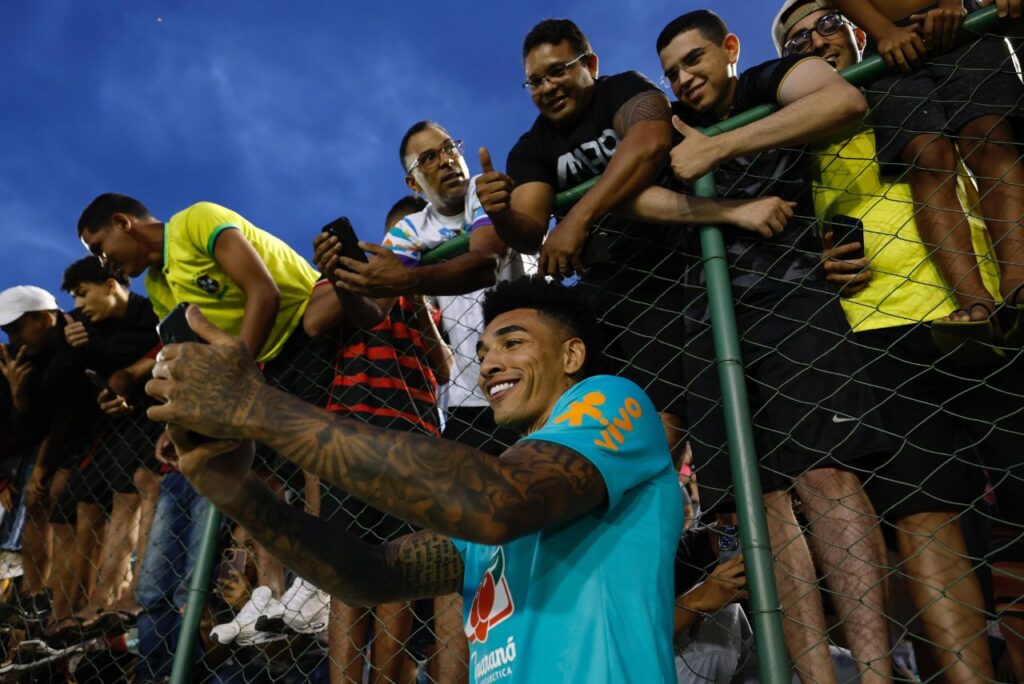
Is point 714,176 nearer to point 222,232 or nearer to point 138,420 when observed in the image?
point 222,232

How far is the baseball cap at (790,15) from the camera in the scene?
332 cm

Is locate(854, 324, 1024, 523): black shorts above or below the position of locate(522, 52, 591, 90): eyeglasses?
below

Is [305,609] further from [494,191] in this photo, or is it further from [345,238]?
[494,191]

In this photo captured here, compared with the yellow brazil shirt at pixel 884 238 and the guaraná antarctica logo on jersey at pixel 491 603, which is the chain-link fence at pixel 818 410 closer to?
the yellow brazil shirt at pixel 884 238

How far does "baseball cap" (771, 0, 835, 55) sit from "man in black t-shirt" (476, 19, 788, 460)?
0.64 m

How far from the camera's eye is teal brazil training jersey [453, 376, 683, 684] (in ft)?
5.54

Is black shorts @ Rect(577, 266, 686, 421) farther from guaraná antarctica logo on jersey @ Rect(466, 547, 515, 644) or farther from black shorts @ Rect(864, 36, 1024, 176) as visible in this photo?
guaraná antarctica logo on jersey @ Rect(466, 547, 515, 644)

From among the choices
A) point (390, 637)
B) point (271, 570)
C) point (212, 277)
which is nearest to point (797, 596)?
point (390, 637)

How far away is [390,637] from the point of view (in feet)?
10.4

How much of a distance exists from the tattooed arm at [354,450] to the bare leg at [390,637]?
181 centimetres

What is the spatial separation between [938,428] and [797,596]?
2.09ft

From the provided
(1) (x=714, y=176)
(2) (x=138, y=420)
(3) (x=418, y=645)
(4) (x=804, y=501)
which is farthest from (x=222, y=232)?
(4) (x=804, y=501)

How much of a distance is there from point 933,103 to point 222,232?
2727mm

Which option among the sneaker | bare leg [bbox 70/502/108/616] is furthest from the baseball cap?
the sneaker
